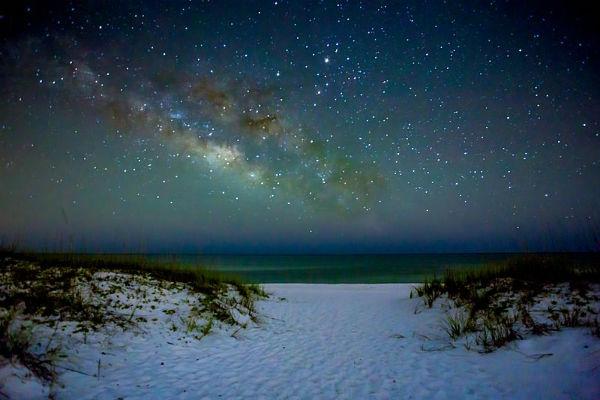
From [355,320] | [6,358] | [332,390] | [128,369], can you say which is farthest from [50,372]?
[355,320]

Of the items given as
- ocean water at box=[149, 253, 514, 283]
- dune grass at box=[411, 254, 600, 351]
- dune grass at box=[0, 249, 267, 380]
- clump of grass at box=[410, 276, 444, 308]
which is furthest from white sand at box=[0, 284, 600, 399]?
ocean water at box=[149, 253, 514, 283]

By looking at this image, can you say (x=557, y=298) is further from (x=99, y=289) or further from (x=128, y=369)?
(x=99, y=289)

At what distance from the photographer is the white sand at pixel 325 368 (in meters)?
5.00

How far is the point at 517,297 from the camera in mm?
8953

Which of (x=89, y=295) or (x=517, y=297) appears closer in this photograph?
(x=89, y=295)

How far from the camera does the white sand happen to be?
16.4 feet

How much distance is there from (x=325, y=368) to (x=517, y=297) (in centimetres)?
644

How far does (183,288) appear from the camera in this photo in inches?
444

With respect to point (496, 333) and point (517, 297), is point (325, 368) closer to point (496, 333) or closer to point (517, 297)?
point (496, 333)

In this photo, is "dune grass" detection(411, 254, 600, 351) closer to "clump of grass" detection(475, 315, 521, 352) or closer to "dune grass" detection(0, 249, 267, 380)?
"clump of grass" detection(475, 315, 521, 352)

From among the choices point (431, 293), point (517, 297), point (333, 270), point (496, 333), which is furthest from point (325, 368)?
point (333, 270)

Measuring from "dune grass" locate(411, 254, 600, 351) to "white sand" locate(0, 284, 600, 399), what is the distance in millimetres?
510

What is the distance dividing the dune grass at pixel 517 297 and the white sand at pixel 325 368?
510 mm

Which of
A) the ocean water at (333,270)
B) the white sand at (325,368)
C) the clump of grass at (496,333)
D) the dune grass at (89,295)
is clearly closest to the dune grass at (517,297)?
the clump of grass at (496,333)
